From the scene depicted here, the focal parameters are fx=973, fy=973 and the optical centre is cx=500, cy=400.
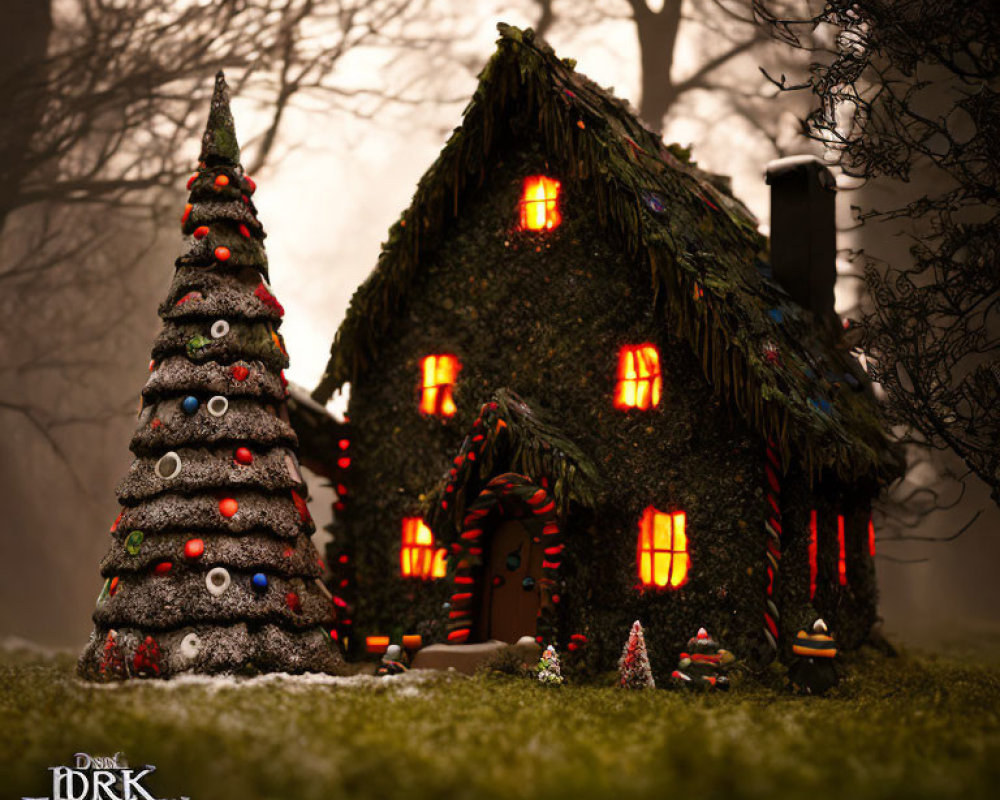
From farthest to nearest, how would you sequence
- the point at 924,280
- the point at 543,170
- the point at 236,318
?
the point at 924,280, the point at 543,170, the point at 236,318

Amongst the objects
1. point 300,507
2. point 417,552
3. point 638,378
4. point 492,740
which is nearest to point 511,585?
point 417,552

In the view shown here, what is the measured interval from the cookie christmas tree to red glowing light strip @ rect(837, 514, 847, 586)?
24.0ft

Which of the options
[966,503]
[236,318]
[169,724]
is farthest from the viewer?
[966,503]

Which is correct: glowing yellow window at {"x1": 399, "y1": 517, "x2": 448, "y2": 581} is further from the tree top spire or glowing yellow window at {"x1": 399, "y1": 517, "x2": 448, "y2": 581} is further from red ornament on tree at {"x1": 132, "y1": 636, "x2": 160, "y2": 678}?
the tree top spire

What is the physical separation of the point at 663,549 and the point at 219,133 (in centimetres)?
809

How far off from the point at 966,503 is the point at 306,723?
74.9ft

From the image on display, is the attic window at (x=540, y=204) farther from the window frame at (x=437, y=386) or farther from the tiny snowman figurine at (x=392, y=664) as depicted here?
the tiny snowman figurine at (x=392, y=664)

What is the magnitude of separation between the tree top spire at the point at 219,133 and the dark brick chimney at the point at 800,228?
846 cm

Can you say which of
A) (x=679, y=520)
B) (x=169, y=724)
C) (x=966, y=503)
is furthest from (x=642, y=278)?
(x=966, y=503)

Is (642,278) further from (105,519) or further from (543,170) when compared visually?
(105,519)

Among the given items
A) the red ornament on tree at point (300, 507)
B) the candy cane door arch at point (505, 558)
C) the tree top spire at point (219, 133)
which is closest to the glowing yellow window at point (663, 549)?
the candy cane door arch at point (505, 558)

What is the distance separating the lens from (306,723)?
24.6ft

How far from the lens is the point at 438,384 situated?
15.0m

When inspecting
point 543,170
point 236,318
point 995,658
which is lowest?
point 995,658
